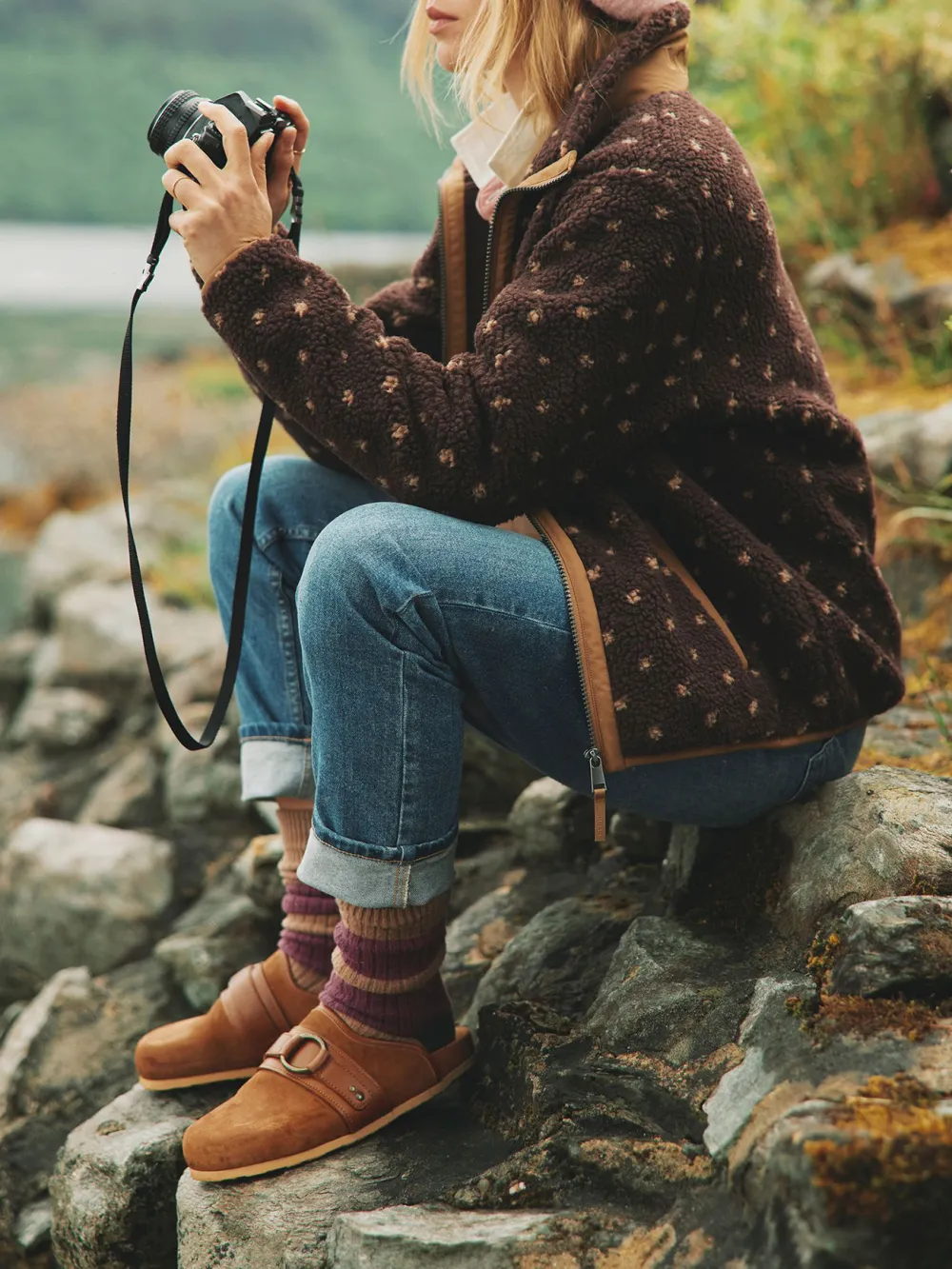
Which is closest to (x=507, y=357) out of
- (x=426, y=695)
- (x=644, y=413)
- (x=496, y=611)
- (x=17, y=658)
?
(x=644, y=413)

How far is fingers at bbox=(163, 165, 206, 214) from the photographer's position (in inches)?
53.9

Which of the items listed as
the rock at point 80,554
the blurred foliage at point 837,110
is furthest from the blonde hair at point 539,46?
the rock at point 80,554

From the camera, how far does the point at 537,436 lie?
1287 millimetres

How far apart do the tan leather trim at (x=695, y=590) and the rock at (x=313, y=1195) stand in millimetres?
652

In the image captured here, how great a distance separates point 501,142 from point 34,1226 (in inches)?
67.1

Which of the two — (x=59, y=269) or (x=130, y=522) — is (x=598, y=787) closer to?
(x=130, y=522)

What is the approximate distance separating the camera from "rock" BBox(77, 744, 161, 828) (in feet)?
5.89

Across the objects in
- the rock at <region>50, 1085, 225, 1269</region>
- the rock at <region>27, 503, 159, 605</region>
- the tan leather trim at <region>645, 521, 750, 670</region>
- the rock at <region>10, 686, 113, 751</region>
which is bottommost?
the rock at <region>10, 686, 113, 751</region>

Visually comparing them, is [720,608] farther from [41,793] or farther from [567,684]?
[41,793]

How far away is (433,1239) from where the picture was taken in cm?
118

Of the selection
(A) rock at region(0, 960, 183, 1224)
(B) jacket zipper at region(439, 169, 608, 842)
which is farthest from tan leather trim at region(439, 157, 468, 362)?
(A) rock at region(0, 960, 183, 1224)

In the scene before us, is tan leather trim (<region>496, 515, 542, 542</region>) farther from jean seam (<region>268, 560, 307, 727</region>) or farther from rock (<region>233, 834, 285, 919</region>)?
rock (<region>233, 834, 285, 919</region>)

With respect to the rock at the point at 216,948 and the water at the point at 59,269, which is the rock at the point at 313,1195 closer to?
the rock at the point at 216,948

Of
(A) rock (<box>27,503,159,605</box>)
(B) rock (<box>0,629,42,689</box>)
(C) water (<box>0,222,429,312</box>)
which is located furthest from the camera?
(C) water (<box>0,222,429,312</box>)
